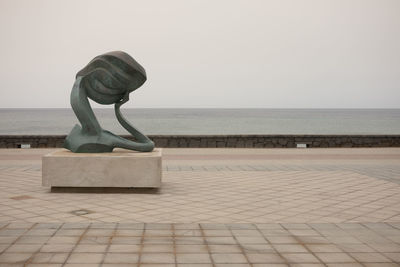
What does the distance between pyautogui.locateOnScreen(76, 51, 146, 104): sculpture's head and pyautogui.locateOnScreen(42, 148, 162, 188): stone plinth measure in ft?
4.08

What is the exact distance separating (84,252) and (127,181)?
10.0ft

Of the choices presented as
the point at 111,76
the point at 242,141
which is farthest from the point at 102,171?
the point at 242,141

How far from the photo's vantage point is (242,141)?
15.7 metres

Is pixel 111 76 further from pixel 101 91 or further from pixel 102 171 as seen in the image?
pixel 102 171

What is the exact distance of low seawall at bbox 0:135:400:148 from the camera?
15.3 m

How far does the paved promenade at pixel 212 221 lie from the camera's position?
4227 millimetres

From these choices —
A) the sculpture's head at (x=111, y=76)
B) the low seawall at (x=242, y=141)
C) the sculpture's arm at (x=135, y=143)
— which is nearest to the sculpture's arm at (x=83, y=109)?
the sculpture's head at (x=111, y=76)

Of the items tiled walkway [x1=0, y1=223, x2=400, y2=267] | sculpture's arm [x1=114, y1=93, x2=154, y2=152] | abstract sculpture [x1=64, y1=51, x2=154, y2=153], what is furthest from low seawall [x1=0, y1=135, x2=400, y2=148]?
tiled walkway [x1=0, y1=223, x2=400, y2=267]

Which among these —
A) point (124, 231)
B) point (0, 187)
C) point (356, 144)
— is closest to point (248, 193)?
point (124, 231)

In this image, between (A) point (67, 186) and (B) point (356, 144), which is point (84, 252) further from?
(B) point (356, 144)

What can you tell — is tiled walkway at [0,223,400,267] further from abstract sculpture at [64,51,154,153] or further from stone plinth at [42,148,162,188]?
abstract sculpture at [64,51,154,153]

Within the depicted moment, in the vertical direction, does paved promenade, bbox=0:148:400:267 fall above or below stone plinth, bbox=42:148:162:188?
below

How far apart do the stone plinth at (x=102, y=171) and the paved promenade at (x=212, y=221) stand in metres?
0.20

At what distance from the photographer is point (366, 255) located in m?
4.32
